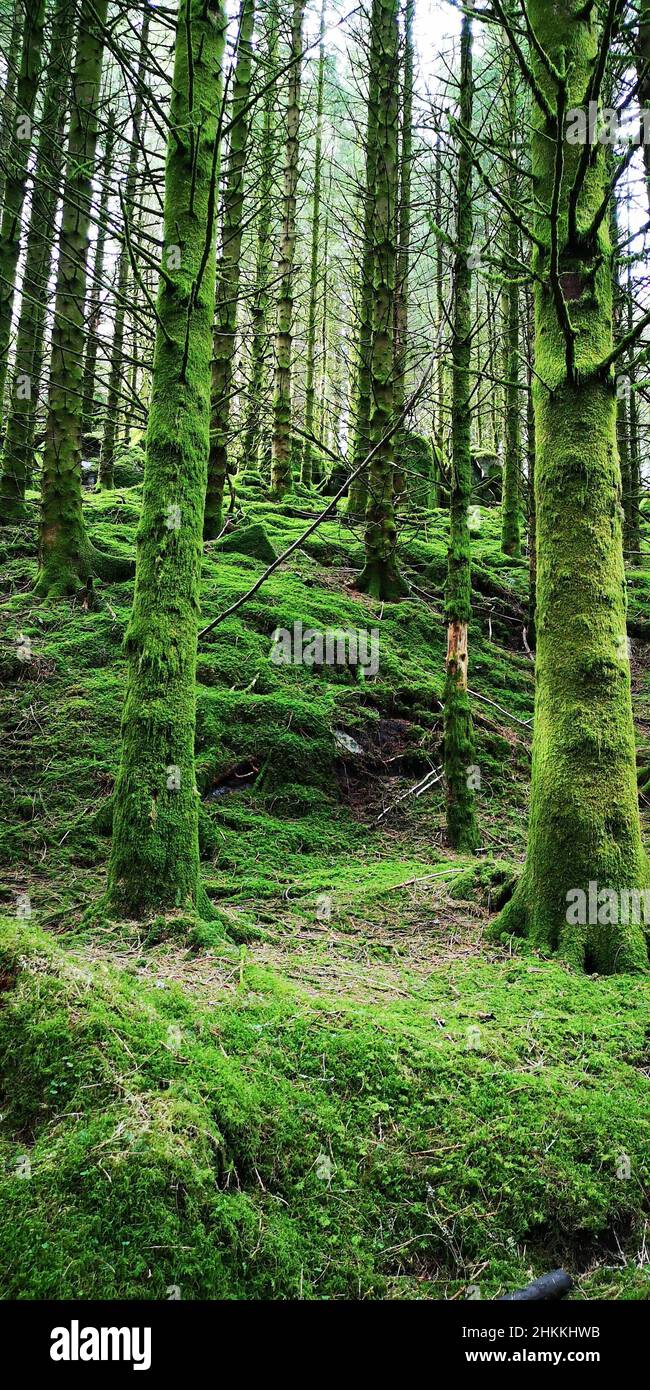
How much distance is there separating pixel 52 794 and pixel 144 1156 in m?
3.55

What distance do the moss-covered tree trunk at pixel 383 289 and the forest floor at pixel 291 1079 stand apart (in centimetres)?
476

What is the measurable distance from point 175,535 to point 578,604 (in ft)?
7.15

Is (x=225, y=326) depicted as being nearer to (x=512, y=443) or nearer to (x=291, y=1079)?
(x=512, y=443)

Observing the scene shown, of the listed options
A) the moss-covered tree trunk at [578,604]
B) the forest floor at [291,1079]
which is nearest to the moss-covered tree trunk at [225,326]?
the forest floor at [291,1079]

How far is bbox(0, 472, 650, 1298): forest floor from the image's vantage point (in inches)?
71.2

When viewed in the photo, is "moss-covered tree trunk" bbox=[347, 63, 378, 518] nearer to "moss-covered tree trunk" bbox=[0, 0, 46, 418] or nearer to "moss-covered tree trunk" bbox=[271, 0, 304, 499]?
"moss-covered tree trunk" bbox=[271, 0, 304, 499]

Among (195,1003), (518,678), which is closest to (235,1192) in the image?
(195,1003)

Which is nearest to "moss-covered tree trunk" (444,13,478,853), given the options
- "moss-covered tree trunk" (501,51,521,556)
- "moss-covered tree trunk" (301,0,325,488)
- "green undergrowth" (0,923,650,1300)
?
"green undergrowth" (0,923,650,1300)

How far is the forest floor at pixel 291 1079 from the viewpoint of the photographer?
1809 mm

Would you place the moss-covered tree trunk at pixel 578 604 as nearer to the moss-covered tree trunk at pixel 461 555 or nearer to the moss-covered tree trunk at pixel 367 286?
the moss-covered tree trunk at pixel 461 555

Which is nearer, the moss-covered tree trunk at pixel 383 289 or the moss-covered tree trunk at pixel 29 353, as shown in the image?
the moss-covered tree trunk at pixel 383 289

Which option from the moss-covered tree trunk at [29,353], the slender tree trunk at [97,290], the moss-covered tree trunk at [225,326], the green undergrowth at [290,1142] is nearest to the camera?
the green undergrowth at [290,1142]

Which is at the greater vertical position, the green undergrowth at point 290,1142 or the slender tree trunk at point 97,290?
the slender tree trunk at point 97,290

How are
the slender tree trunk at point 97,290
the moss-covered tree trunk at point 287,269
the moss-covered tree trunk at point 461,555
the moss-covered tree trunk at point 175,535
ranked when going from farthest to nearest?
1. the moss-covered tree trunk at point 287,269
2. the moss-covered tree trunk at point 461,555
3. the slender tree trunk at point 97,290
4. the moss-covered tree trunk at point 175,535
